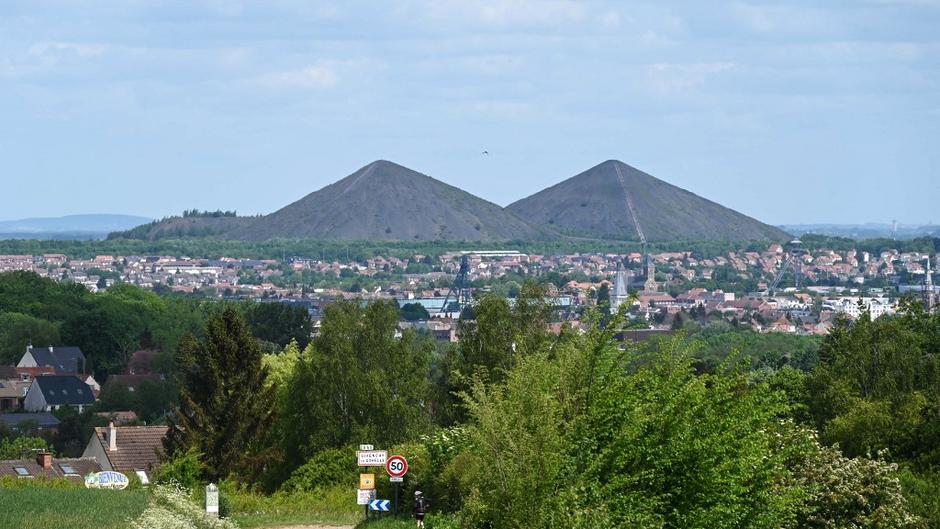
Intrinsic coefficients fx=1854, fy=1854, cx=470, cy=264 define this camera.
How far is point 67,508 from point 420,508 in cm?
729

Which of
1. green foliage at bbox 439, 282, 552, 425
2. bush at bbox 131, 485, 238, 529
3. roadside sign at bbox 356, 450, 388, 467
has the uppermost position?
green foliage at bbox 439, 282, 552, 425

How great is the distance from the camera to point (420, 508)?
24047 mm

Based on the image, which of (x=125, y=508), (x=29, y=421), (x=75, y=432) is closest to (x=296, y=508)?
(x=125, y=508)

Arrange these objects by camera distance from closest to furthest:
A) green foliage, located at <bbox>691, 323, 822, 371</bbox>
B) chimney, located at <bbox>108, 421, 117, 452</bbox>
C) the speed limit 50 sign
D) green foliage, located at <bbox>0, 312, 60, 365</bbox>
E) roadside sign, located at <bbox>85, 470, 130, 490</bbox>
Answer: the speed limit 50 sign < roadside sign, located at <bbox>85, 470, 130, 490</bbox> < chimney, located at <bbox>108, 421, 117, 452</bbox> < green foliage, located at <bbox>691, 323, 822, 371</bbox> < green foliage, located at <bbox>0, 312, 60, 365</bbox>

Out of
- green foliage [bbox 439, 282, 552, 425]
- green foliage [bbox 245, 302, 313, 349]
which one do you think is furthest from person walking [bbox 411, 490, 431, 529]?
green foliage [bbox 245, 302, 313, 349]

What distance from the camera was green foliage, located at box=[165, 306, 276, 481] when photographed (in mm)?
38156

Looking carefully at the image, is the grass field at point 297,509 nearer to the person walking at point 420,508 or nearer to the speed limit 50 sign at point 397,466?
the speed limit 50 sign at point 397,466

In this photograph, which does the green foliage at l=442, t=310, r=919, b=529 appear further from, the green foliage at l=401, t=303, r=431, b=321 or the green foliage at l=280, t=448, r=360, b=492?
the green foliage at l=401, t=303, r=431, b=321

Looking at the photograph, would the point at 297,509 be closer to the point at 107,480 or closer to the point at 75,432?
the point at 107,480

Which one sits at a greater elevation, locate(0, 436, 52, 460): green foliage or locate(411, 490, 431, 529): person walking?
locate(411, 490, 431, 529): person walking

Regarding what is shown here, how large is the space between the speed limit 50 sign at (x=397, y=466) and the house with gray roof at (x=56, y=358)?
72.3 meters

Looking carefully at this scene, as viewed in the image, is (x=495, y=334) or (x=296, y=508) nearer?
(x=296, y=508)

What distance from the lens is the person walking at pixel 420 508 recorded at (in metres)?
23.9

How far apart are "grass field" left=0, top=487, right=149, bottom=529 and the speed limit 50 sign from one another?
4036mm
